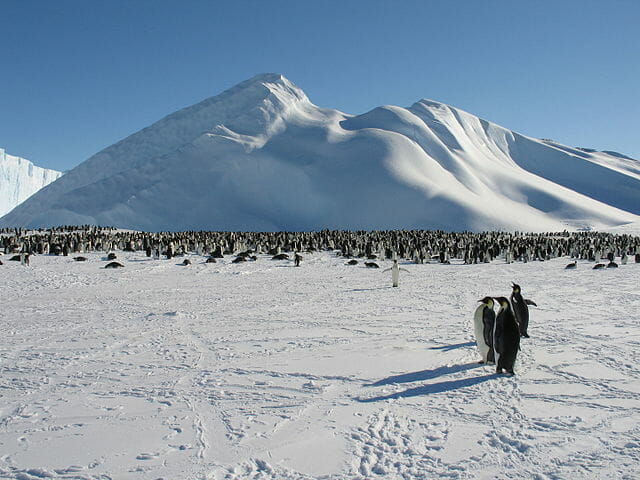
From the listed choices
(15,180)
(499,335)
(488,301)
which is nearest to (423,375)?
(499,335)

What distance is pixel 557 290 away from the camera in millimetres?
12344

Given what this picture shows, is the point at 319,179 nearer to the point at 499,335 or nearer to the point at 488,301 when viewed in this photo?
the point at 488,301

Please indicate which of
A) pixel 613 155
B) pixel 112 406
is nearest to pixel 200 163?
pixel 112 406

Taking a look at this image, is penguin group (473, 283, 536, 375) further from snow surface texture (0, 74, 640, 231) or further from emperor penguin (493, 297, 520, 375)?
snow surface texture (0, 74, 640, 231)

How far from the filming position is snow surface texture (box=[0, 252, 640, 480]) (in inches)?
138

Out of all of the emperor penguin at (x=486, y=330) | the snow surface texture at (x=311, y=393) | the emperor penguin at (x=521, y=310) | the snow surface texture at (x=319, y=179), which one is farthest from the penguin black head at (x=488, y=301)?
the snow surface texture at (x=319, y=179)

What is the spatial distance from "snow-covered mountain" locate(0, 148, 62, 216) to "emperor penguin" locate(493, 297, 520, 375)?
170 meters

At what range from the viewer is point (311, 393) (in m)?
4.85

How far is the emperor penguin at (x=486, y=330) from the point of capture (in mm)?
5832

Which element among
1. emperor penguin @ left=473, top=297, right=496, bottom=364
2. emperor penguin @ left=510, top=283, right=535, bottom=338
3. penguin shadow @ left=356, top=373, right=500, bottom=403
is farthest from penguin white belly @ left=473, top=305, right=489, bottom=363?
emperor penguin @ left=510, top=283, right=535, bottom=338

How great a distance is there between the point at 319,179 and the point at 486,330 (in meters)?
65.3

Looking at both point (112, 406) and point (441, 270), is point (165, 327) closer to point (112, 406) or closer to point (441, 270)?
point (112, 406)

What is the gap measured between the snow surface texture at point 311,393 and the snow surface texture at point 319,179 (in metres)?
52.0

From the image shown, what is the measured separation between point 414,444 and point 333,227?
5919cm
